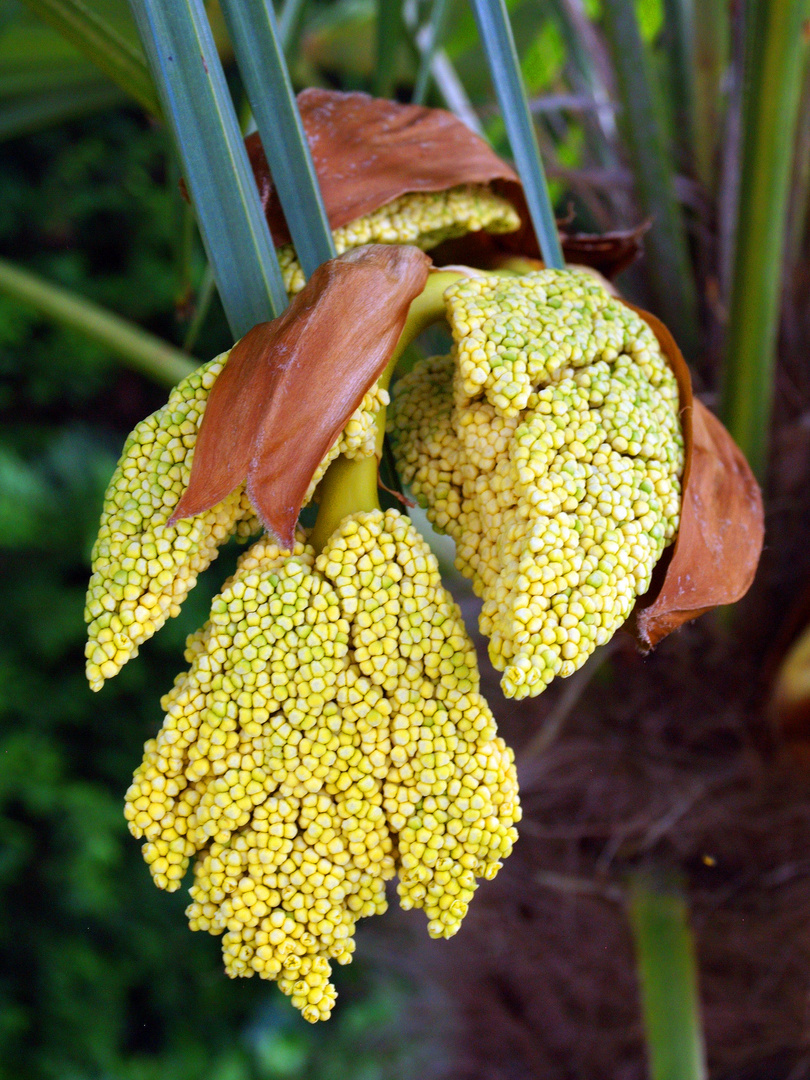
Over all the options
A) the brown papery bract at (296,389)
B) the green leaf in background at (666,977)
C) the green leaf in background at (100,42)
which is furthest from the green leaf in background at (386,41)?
the green leaf in background at (666,977)

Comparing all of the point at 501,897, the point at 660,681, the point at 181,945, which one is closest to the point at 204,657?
the point at 660,681

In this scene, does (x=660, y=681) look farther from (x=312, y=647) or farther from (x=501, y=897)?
(x=312, y=647)

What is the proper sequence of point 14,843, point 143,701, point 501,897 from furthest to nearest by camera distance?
point 143,701, point 14,843, point 501,897

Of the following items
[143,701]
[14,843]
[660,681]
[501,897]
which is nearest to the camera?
[660,681]

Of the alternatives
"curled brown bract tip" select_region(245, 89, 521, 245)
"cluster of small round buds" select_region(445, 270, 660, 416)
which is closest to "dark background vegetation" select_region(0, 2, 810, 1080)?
"curled brown bract tip" select_region(245, 89, 521, 245)

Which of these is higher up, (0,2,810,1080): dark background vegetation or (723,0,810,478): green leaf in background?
(723,0,810,478): green leaf in background

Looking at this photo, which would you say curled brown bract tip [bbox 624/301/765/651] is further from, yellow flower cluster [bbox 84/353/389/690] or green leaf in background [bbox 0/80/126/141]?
green leaf in background [bbox 0/80/126/141]
